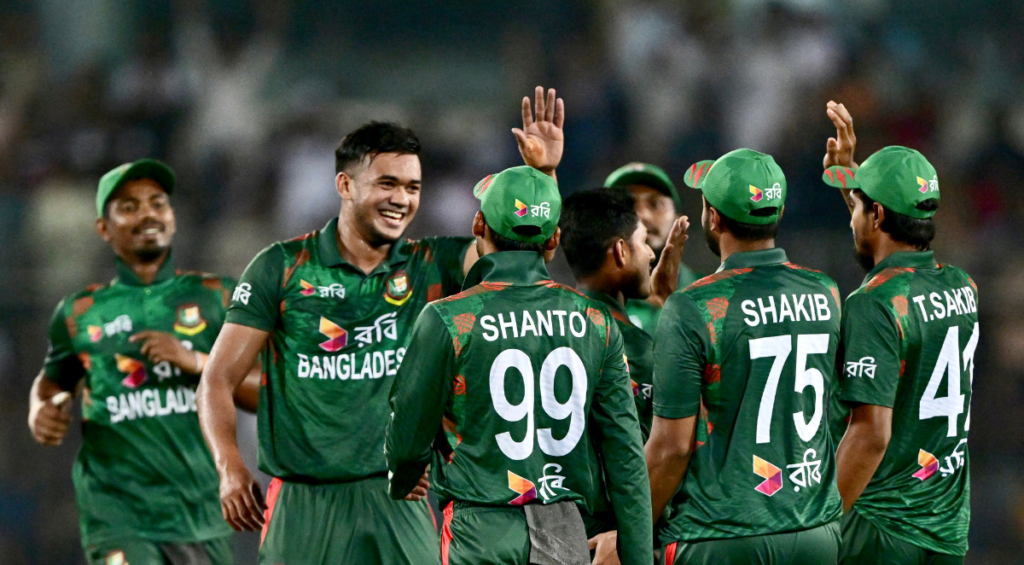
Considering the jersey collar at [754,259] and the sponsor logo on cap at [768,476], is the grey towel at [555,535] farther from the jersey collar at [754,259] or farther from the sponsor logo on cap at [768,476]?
the jersey collar at [754,259]

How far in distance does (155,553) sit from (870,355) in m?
3.66

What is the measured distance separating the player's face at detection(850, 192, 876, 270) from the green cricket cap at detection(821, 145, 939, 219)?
0.08 metres

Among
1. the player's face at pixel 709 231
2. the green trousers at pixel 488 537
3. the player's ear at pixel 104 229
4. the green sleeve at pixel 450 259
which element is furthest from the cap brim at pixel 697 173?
the player's ear at pixel 104 229

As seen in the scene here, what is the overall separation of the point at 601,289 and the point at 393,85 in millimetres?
10109

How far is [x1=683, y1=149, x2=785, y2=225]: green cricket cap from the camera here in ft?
14.9

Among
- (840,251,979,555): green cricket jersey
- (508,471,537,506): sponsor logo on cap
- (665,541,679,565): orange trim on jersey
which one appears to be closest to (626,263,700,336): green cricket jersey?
(840,251,979,555): green cricket jersey

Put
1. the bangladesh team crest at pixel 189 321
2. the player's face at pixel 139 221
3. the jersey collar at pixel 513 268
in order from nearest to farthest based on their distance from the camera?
the jersey collar at pixel 513 268 < the bangladesh team crest at pixel 189 321 < the player's face at pixel 139 221

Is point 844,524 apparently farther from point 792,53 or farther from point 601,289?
point 792,53

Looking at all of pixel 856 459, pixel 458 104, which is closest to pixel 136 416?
pixel 856 459

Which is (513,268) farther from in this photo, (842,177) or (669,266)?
(842,177)

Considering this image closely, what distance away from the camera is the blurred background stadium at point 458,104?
11.3 meters

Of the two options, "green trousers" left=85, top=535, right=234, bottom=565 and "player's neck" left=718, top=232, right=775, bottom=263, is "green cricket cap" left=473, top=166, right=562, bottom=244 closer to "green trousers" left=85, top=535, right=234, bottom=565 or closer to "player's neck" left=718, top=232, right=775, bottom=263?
"player's neck" left=718, top=232, right=775, bottom=263

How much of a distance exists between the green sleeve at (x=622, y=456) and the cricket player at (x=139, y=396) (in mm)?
2616

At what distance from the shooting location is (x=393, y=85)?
572 inches
